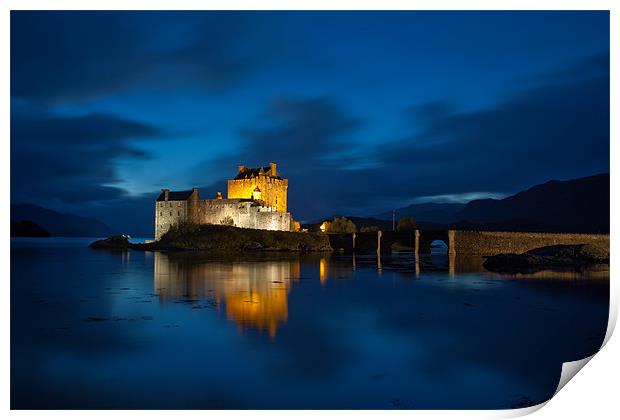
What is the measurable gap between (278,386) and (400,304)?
20.1 feet

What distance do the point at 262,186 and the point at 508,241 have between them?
847 inches

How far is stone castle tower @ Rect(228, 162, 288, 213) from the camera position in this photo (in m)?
42.9

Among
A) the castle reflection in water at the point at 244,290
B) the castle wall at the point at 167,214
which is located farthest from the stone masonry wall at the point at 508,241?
the castle wall at the point at 167,214

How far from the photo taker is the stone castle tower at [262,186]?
42.9 m

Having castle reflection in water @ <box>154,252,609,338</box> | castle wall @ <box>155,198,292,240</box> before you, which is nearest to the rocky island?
castle wall @ <box>155,198,292,240</box>

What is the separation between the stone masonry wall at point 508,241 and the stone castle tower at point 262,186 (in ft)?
56.1

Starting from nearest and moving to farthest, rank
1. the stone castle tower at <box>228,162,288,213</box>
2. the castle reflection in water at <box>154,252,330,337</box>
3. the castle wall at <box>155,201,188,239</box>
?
the castle reflection in water at <box>154,252,330,337</box>, the castle wall at <box>155,201,188,239</box>, the stone castle tower at <box>228,162,288,213</box>

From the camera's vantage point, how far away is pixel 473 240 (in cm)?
2939

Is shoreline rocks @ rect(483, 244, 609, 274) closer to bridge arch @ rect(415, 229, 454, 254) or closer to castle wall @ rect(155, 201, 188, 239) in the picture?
bridge arch @ rect(415, 229, 454, 254)

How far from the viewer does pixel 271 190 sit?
43.7m

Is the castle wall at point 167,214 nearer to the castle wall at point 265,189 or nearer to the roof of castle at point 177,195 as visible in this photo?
the roof of castle at point 177,195

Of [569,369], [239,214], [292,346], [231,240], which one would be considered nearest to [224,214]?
[239,214]
